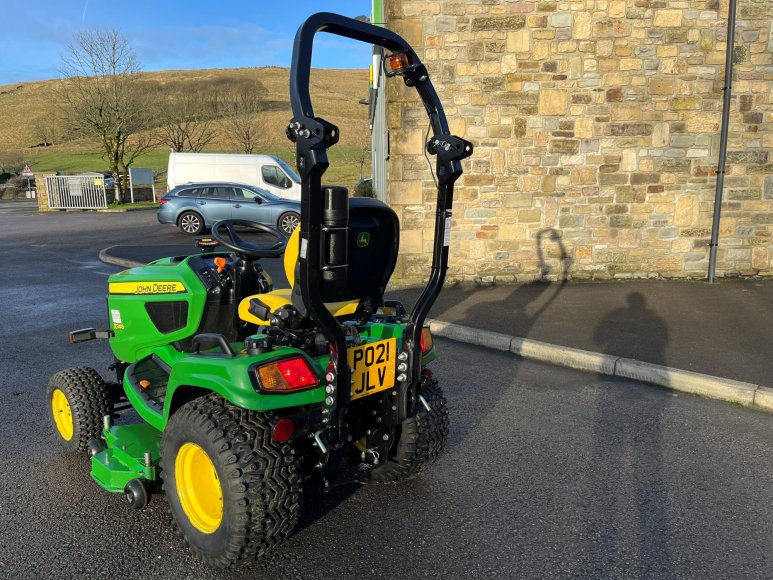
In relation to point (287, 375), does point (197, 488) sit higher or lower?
lower

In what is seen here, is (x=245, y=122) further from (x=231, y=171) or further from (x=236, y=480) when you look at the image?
(x=236, y=480)

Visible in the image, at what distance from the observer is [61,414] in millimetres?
4027

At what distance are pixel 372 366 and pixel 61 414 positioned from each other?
235 centimetres

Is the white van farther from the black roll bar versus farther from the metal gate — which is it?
the black roll bar

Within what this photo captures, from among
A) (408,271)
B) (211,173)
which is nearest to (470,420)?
(408,271)

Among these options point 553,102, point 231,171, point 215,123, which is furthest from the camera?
point 215,123

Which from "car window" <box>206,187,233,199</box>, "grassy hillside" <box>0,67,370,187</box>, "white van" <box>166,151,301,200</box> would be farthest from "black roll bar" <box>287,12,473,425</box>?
"grassy hillside" <box>0,67,370,187</box>

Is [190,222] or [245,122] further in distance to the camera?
[245,122]

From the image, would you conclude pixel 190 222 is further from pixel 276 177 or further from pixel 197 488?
pixel 197 488

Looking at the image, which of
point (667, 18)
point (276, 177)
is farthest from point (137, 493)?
point (276, 177)

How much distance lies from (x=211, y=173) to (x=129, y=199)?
13.9 m

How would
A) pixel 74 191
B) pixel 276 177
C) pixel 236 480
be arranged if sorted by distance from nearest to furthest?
pixel 236 480 < pixel 276 177 < pixel 74 191

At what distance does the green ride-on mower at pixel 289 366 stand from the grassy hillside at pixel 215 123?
97.2ft

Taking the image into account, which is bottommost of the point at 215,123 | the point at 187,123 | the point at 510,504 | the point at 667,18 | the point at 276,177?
the point at 510,504
